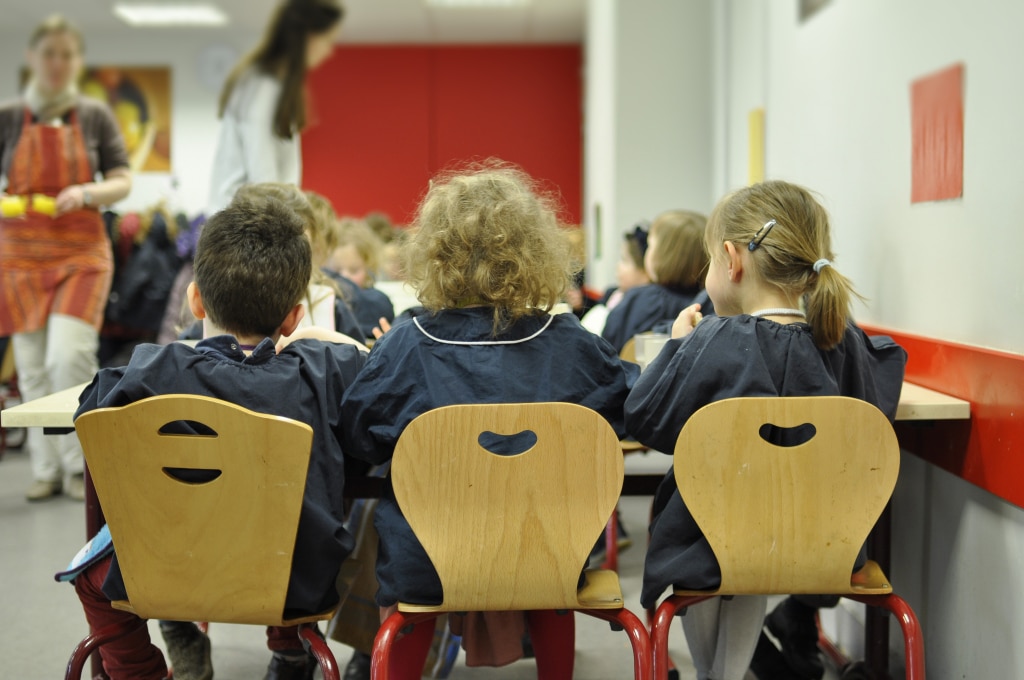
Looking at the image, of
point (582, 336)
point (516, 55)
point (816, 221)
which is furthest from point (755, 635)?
point (516, 55)

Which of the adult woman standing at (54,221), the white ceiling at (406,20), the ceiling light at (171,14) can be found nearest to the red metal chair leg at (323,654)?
the adult woman standing at (54,221)

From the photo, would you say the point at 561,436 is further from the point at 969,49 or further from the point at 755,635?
the point at 969,49

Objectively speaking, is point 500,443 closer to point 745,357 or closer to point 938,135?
point 745,357

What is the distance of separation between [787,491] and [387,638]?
0.58 m

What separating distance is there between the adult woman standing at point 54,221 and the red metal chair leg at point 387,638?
2.29 meters

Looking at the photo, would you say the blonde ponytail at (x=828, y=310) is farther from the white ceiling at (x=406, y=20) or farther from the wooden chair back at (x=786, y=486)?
the white ceiling at (x=406, y=20)

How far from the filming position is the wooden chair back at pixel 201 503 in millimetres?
1216

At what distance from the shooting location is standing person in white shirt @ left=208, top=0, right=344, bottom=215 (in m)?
2.73

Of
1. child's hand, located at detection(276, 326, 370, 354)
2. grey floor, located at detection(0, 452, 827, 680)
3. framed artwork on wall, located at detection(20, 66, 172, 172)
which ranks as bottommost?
grey floor, located at detection(0, 452, 827, 680)

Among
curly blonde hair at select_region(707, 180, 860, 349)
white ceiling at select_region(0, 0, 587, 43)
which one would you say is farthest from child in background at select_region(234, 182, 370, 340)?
white ceiling at select_region(0, 0, 587, 43)

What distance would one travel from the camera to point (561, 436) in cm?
124

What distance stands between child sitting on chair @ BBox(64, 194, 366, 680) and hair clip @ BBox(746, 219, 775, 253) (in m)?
0.66

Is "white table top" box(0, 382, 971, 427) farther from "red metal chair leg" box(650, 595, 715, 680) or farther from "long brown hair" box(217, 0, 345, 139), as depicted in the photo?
"long brown hair" box(217, 0, 345, 139)

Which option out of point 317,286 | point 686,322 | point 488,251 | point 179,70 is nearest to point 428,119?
point 179,70
